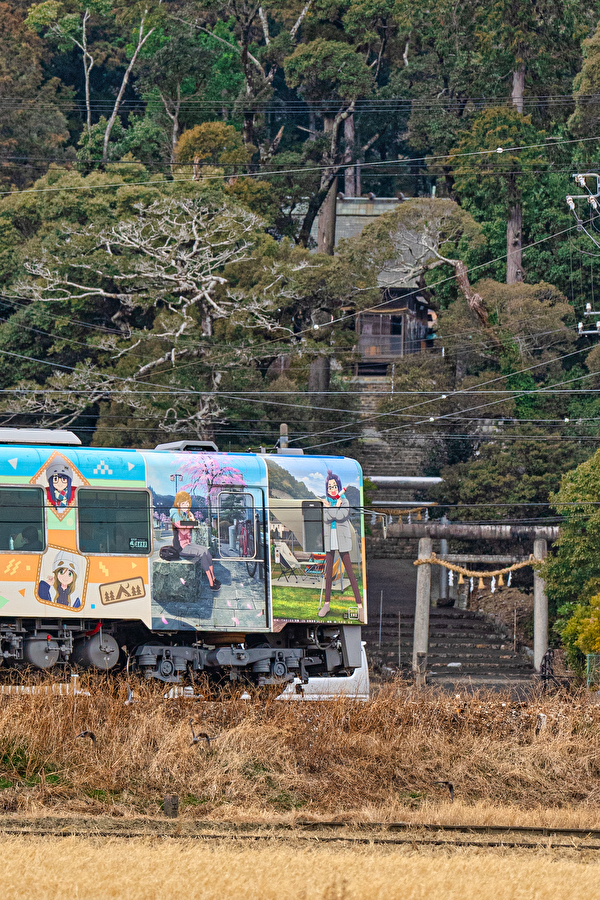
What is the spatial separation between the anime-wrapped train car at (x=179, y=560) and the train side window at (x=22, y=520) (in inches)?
0.8

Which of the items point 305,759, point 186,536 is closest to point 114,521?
point 186,536

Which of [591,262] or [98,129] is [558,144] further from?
[98,129]

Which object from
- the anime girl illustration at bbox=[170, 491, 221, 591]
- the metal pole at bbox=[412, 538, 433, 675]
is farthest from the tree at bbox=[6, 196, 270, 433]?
the anime girl illustration at bbox=[170, 491, 221, 591]

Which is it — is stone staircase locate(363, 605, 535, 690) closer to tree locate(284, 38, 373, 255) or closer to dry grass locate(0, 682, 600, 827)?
dry grass locate(0, 682, 600, 827)

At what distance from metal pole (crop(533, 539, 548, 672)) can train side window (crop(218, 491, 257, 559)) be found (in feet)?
54.4

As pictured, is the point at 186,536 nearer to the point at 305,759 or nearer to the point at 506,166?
the point at 305,759

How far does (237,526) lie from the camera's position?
818 inches

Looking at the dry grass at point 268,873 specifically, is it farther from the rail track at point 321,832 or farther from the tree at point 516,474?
the tree at point 516,474

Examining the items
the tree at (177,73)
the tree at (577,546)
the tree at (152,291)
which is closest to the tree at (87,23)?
the tree at (177,73)

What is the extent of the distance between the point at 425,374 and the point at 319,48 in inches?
665

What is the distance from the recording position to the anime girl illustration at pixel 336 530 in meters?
21.5

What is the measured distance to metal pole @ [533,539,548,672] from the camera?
116 ft

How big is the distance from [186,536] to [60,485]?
223cm

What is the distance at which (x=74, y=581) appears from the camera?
1948cm
